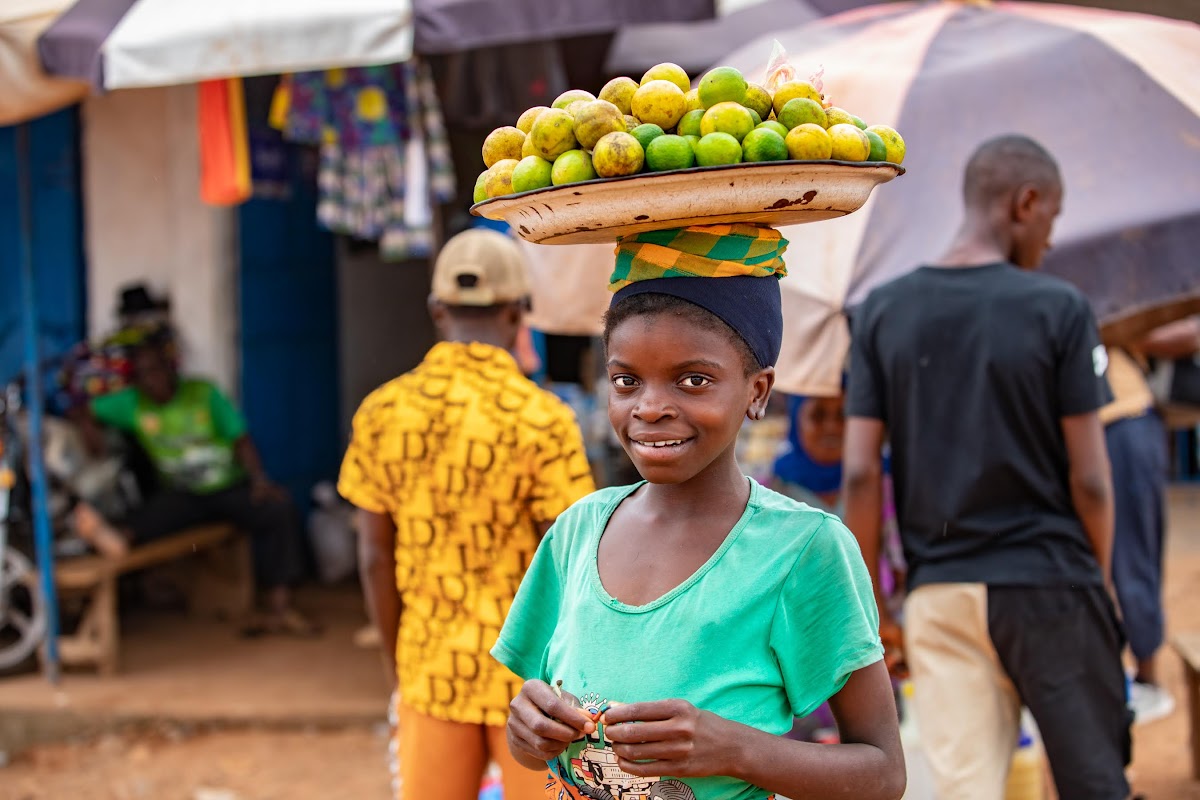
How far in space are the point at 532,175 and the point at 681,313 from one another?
11.8 inches

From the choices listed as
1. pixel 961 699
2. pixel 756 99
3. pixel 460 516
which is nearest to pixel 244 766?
pixel 460 516

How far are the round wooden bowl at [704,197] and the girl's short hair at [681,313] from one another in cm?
11

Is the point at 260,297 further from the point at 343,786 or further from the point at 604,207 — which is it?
the point at 604,207

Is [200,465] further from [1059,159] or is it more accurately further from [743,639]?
[743,639]

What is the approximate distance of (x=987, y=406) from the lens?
3.11 metres

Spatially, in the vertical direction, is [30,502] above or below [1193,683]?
above

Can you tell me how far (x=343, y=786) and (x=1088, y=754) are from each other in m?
3.38

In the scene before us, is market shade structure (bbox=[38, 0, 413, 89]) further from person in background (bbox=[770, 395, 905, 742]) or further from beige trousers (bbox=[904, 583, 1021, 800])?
beige trousers (bbox=[904, 583, 1021, 800])

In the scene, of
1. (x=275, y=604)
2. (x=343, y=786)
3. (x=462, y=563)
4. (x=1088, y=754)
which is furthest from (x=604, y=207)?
(x=275, y=604)

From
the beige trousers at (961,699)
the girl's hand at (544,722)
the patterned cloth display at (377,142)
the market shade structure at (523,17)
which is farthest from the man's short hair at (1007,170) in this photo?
the patterned cloth display at (377,142)

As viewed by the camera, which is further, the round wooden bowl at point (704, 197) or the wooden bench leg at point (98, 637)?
the wooden bench leg at point (98, 637)

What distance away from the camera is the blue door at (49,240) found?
7395 mm

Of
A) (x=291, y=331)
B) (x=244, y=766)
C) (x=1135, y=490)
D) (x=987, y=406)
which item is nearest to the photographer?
(x=987, y=406)

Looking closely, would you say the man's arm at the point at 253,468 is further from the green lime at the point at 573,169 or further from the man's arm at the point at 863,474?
the green lime at the point at 573,169
